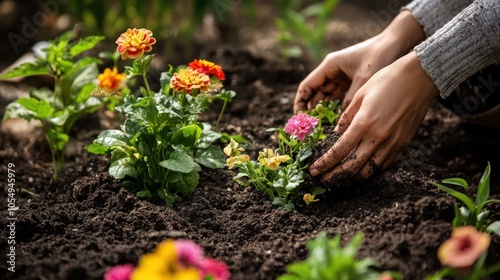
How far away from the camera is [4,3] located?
3.89 meters

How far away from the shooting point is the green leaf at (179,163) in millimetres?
1856

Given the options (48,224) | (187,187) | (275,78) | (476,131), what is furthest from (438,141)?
(48,224)

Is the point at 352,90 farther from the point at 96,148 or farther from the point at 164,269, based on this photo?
the point at 164,269

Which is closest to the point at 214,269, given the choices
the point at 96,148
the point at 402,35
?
the point at 96,148

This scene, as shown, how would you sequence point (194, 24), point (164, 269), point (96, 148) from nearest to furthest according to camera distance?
point (164, 269) < point (96, 148) < point (194, 24)

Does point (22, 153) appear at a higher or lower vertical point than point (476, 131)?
lower

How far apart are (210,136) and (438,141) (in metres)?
0.97

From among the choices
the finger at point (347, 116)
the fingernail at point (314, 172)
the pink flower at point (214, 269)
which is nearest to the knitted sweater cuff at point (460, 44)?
the finger at point (347, 116)

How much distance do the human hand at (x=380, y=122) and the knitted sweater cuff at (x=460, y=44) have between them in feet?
0.10

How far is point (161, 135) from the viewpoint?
1.92 m

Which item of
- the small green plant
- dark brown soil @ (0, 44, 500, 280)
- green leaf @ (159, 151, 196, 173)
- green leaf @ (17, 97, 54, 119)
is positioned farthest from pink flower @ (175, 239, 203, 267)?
green leaf @ (17, 97, 54, 119)

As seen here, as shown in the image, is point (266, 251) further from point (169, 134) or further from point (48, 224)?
point (48, 224)

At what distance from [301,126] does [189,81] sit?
0.36 metres

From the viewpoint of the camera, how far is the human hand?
1.78 m
